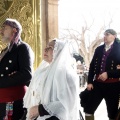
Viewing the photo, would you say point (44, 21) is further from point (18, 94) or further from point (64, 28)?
point (64, 28)

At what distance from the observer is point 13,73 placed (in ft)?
9.29

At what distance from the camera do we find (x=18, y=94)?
2918mm

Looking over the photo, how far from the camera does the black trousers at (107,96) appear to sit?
3909 mm

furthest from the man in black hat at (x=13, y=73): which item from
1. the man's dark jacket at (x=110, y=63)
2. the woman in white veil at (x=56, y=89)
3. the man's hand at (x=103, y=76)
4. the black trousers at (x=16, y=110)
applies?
the man's dark jacket at (x=110, y=63)

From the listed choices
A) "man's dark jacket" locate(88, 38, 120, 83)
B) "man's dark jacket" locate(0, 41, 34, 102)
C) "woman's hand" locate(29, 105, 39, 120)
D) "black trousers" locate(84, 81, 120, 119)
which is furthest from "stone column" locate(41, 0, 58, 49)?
"woman's hand" locate(29, 105, 39, 120)

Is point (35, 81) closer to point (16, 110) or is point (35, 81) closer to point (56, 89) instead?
point (56, 89)

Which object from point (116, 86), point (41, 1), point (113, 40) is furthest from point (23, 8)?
point (116, 86)

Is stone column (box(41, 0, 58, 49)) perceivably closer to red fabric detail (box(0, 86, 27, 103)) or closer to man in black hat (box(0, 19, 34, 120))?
man in black hat (box(0, 19, 34, 120))

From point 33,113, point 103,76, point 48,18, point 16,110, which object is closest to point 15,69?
point 16,110

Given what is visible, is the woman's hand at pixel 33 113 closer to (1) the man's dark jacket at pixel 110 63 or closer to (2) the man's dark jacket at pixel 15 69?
(2) the man's dark jacket at pixel 15 69

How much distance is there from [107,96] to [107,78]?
0.25 meters

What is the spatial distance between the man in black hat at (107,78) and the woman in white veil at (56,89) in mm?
1346

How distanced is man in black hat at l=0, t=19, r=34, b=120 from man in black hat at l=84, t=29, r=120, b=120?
4.26 feet

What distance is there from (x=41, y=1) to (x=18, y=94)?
2289 mm
